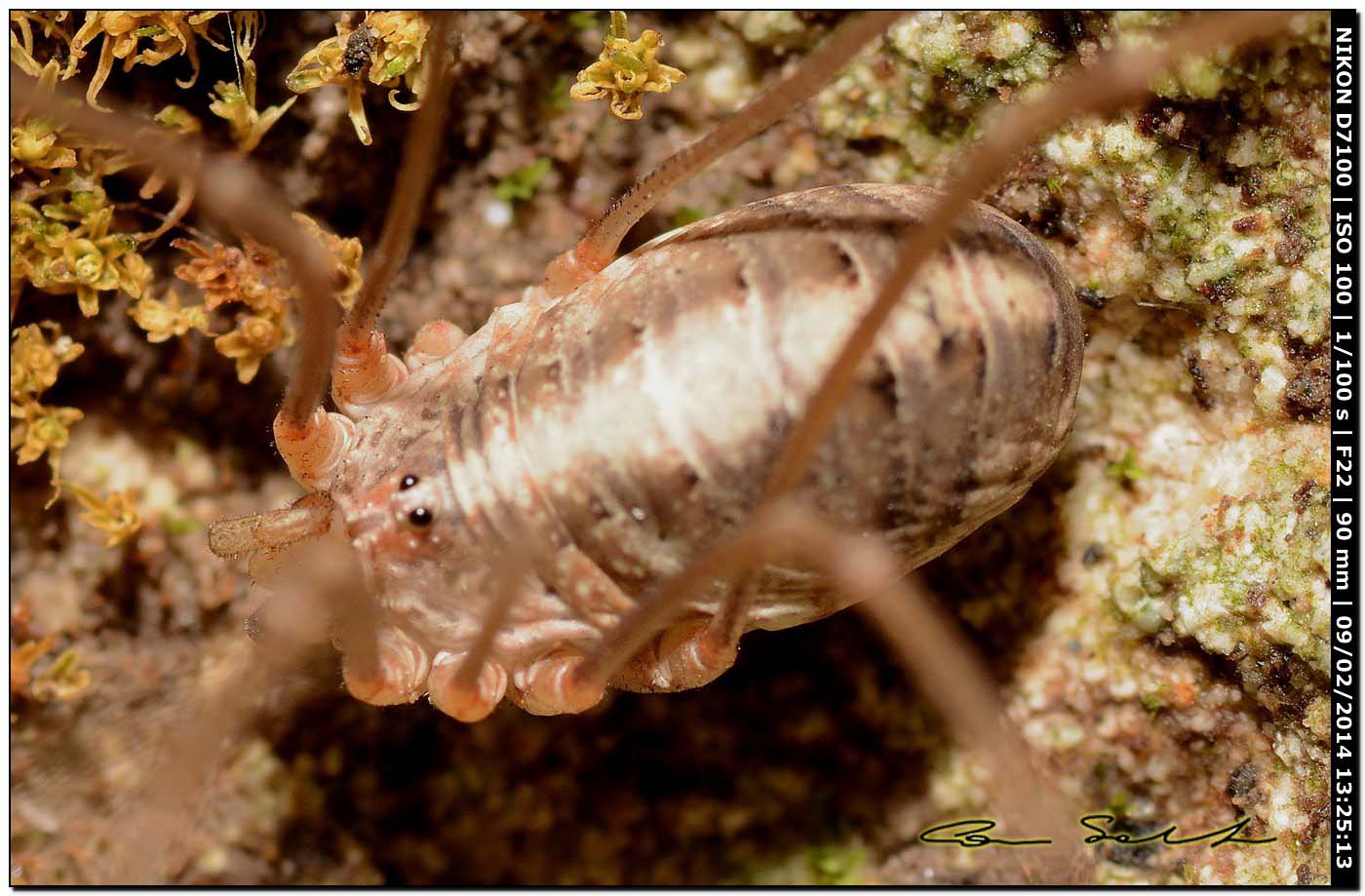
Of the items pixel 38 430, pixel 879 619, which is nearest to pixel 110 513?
pixel 38 430

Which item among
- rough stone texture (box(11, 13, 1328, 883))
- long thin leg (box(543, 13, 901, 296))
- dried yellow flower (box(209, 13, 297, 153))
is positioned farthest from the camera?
dried yellow flower (box(209, 13, 297, 153))

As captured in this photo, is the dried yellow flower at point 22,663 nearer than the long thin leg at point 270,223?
No

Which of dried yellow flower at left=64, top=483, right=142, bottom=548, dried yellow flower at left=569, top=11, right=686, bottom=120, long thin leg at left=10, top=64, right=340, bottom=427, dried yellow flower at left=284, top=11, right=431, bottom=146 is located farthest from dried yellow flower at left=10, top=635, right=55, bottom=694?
dried yellow flower at left=569, top=11, right=686, bottom=120

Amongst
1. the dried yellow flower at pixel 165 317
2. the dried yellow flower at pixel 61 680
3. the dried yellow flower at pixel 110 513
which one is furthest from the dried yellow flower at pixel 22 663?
the dried yellow flower at pixel 165 317

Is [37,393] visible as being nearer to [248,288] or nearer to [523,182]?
[248,288]

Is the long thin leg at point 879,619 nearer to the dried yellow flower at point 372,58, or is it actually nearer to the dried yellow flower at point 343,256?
the dried yellow flower at point 343,256

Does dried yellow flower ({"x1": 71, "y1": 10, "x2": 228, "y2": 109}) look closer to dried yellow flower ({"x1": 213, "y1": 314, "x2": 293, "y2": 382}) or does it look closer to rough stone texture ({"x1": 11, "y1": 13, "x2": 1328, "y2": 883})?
rough stone texture ({"x1": 11, "y1": 13, "x2": 1328, "y2": 883})
